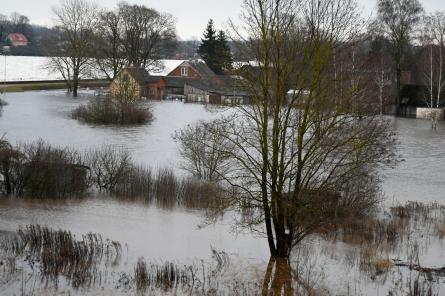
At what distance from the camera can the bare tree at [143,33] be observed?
72.1m

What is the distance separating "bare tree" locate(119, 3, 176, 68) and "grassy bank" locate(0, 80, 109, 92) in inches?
221

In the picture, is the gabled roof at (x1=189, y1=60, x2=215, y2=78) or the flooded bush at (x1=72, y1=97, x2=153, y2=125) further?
the gabled roof at (x1=189, y1=60, x2=215, y2=78)

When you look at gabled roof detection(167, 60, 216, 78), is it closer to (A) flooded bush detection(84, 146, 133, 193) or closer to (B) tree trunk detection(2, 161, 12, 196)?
(A) flooded bush detection(84, 146, 133, 193)

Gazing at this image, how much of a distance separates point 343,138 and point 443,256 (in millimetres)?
4577

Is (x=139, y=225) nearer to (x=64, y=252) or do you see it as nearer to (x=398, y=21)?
(x=64, y=252)

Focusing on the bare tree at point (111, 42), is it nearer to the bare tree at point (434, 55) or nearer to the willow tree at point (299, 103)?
the bare tree at point (434, 55)

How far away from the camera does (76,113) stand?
42969mm

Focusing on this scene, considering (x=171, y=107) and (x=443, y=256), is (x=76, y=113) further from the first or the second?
(x=443, y=256)

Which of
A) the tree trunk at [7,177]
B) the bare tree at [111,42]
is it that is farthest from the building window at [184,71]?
the tree trunk at [7,177]

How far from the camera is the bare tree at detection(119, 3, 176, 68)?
237 ft

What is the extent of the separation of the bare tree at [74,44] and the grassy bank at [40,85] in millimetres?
4058

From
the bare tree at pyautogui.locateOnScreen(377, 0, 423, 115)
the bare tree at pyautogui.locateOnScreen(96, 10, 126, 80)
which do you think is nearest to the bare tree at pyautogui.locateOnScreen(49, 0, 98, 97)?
the bare tree at pyautogui.locateOnScreen(96, 10, 126, 80)

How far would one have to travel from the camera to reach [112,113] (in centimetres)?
4141

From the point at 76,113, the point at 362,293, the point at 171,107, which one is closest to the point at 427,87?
the point at 171,107
